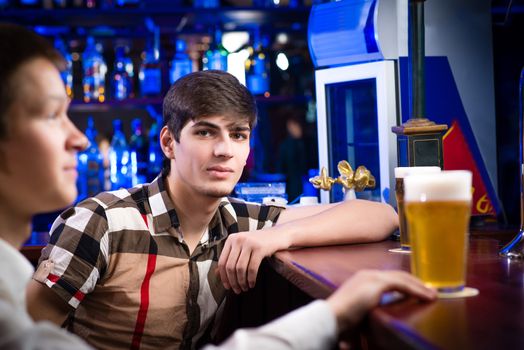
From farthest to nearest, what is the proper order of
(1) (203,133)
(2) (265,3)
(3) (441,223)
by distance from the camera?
(2) (265,3) → (1) (203,133) → (3) (441,223)

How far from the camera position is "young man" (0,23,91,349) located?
104 cm

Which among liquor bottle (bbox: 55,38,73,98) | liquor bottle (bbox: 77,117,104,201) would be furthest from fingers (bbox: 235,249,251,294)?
liquor bottle (bbox: 55,38,73,98)

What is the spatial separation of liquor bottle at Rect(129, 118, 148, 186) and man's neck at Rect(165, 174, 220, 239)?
7.44 ft

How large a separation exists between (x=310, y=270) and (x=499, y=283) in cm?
37

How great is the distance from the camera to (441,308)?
108cm

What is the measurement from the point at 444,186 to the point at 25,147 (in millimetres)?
627

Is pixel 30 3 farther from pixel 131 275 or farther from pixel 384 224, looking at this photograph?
pixel 384 224

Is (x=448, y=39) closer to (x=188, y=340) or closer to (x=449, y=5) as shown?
(x=449, y=5)

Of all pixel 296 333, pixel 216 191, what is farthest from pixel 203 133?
pixel 296 333

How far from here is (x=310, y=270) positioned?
58.2 inches

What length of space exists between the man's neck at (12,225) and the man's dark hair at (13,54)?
11 centimetres

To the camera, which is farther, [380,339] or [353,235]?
[353,235]

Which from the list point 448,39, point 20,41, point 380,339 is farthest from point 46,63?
point 448,39

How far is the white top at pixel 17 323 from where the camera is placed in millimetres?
901
